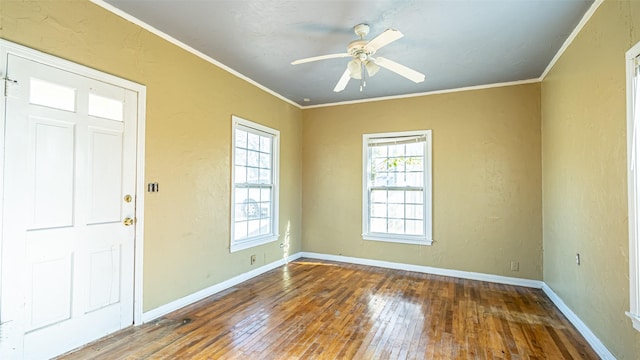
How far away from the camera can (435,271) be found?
468 cm

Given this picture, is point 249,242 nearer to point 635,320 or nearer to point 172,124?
point 172,124

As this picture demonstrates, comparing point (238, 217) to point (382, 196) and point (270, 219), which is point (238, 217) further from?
point (382, 196)

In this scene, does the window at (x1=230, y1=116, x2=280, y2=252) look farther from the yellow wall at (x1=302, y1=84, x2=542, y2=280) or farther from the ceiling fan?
the ceiling fan

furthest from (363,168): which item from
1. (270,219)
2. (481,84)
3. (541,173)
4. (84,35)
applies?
(84,35)

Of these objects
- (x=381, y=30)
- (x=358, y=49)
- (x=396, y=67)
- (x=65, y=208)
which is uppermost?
(x=381, y=30)

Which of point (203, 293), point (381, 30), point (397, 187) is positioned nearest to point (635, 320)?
point (381, 30)

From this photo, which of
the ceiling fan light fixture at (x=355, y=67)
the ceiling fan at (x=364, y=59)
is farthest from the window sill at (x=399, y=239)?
the ceiling fan light fixture at (x=355, y=67)

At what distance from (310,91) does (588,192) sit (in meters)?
3.55

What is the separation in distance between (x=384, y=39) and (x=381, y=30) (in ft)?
1.79

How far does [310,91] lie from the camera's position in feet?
15.7

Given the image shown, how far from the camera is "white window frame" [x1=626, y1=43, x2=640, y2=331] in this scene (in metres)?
1.97

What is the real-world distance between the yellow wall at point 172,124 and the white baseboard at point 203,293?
0.06 m

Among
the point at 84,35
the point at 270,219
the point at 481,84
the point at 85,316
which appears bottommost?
the point at 85,316

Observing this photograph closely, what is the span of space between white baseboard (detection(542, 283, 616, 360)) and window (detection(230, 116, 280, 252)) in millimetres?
3681
